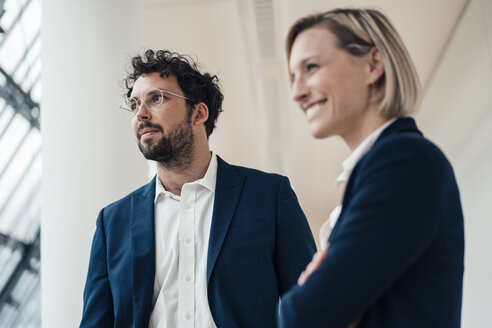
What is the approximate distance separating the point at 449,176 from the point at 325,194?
12824 millimetres

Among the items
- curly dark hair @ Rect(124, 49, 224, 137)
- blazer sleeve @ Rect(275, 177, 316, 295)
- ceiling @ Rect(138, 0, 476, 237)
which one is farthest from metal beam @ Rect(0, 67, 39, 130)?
blazer sleeve @ Rect(275, 177, 316, 295)

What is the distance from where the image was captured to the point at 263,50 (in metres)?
6.88

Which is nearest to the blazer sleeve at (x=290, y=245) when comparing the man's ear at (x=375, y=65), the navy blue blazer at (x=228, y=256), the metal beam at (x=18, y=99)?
the navy blue blazer at (x=228, y=256)

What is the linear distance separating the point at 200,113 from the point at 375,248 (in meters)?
1.92

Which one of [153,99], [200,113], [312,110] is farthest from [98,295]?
[312,110]

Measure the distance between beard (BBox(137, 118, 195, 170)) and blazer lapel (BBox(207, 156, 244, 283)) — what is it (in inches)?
7.0

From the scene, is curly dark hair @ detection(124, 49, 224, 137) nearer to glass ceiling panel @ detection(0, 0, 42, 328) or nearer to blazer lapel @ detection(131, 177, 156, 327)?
blazer lapel @ detection(131, 177, 156, 327)

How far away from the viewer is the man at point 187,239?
2346 millimetres

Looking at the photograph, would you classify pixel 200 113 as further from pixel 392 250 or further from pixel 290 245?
pixel 392 250

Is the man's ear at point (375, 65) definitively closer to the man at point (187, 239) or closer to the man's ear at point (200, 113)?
the man at point (187, 239)

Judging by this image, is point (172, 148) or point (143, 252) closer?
point (143, 252)

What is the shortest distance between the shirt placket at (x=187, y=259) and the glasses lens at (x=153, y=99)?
1.45ft

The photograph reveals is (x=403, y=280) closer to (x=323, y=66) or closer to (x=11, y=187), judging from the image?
(x=323, y=66)

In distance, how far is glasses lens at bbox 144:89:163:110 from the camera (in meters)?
2.78
